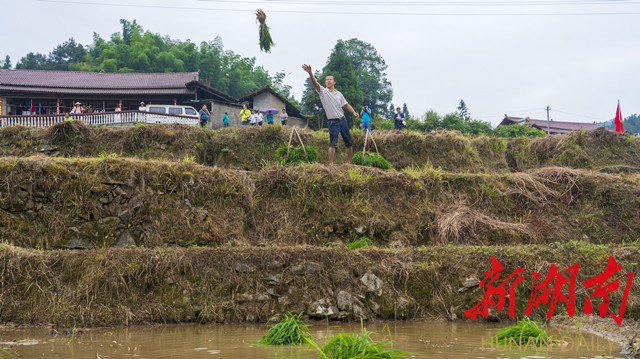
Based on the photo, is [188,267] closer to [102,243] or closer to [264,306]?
[264,306]

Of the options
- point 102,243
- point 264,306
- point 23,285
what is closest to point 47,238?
point 102,243

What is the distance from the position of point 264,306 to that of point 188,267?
1.22 meters

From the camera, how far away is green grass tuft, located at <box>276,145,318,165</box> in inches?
531

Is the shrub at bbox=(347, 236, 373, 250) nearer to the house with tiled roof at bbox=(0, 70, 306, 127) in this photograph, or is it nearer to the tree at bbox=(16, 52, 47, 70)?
the house with tiled roof at bbox=(0, 70, 306, 127)

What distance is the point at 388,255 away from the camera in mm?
9547

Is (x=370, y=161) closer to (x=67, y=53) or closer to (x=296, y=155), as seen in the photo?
(x=296, y=155)

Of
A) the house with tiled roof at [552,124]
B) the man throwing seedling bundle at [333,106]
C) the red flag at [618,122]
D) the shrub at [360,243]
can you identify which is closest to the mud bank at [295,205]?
the shrub at [360,243]

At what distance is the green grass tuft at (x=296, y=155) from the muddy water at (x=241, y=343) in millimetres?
5388

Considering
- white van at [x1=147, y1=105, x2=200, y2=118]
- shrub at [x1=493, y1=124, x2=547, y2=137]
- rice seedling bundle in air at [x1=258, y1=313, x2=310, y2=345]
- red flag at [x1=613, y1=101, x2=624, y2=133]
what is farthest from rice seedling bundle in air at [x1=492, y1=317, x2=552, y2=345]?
shrub at [x1=493, y1=124, x2=547, y2=137]

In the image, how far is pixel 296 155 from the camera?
13523 mm

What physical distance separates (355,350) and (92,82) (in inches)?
1219

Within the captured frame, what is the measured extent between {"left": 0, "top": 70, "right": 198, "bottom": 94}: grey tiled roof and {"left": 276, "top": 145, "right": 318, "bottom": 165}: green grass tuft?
1873cm

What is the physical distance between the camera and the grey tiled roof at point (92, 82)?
31.4 meters

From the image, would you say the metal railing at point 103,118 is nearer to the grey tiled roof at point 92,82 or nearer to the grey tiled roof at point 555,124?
the grey tiled roof at point 92,82
